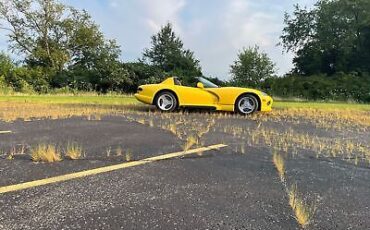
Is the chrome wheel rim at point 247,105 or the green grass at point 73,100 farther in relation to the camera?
the green grass at point 73,100

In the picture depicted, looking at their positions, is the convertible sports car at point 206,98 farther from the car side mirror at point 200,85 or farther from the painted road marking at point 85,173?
the painted road marking at point 85,173

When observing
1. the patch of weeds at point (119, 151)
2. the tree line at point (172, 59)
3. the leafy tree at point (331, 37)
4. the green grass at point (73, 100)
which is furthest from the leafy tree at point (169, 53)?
the patch of weeds at point (119, 151)

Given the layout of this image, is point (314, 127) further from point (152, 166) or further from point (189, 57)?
point (189, 57)

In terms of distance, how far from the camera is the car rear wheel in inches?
420

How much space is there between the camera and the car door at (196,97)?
10539 mm

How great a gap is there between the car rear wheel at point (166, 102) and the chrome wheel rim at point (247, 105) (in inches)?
74.1

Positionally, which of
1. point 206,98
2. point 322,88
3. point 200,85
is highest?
point 322,88

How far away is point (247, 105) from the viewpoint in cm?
1064

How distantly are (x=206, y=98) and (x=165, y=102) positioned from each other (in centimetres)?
120

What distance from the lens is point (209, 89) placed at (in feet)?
34.9

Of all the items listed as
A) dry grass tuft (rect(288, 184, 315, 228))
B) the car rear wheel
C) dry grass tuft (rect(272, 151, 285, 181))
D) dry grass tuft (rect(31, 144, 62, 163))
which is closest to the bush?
the car rear wheel

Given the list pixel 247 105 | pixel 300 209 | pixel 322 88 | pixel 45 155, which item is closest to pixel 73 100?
pixel 247 105

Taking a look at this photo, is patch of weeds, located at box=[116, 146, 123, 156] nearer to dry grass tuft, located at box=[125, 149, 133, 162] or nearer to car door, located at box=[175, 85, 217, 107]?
dry grass tuft, located at box=[125, 149, 133, 162]

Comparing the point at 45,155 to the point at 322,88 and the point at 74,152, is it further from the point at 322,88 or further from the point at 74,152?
the point at 322,88
